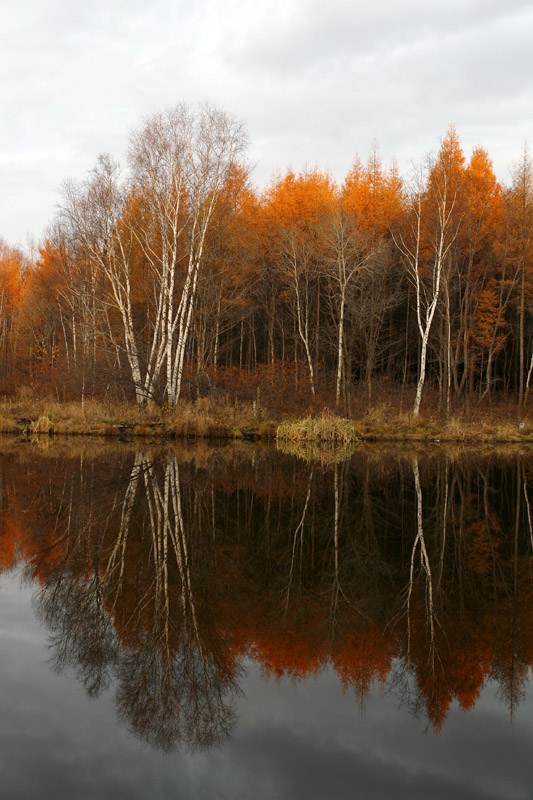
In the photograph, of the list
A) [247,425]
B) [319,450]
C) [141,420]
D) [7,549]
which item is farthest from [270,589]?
[141,420]

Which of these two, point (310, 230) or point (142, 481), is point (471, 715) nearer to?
point (142, 481)

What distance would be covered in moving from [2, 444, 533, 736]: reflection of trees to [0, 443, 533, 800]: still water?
23 millimetres

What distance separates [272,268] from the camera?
101 ft

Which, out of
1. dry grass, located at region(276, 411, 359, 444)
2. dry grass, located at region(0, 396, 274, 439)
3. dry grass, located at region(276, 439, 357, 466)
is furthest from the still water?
dry grass, located at region(0, 396, 274, 439)

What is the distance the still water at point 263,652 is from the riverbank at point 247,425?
12642 millimetres

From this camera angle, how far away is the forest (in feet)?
76.9

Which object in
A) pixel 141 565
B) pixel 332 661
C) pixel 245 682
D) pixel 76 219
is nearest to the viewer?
pixel 245 682

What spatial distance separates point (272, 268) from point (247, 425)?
1057cm

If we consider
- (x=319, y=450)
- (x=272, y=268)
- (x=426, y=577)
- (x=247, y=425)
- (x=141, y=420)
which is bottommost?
(x=319, y=450)

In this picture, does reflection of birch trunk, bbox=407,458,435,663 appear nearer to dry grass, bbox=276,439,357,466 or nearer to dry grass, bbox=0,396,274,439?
dry grass, bbox=276,439,357,466

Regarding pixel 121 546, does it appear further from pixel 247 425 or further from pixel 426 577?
pixel 247 425

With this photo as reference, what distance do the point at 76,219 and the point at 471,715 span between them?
80.5 feet

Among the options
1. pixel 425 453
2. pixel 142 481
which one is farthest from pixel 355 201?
pixel 142 481

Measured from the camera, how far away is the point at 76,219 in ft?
81.6
